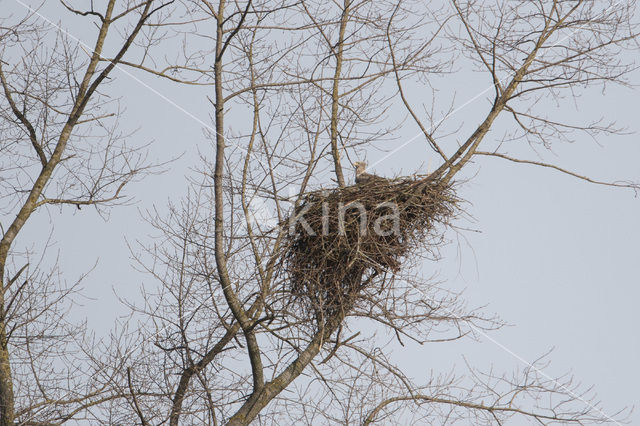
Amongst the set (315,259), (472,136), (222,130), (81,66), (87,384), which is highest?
(472,136)

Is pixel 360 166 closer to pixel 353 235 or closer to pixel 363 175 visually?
pixel 363 175

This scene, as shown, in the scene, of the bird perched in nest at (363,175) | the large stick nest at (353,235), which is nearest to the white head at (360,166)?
the bird perched in nest at (363,175)

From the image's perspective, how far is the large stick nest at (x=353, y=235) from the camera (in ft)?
24.6

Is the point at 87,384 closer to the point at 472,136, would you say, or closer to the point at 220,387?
the point at 220,387

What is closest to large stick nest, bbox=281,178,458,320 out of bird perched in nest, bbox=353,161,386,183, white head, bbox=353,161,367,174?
bird perched in nest, bbox=353,161,386,183

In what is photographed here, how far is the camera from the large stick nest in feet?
24.6

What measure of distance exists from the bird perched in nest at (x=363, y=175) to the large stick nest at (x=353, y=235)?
0.24 m

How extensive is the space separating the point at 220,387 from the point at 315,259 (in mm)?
2257

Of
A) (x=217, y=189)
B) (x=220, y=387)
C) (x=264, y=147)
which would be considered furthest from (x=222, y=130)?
(x=220, y=387)

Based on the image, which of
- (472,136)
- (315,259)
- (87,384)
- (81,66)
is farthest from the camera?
(81,66)

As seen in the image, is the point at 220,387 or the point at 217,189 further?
the point at 220,387

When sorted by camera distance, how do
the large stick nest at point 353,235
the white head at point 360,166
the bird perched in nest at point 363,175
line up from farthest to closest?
the white head at point 360,166
the bird perched in nest at point 363,175
the large stick nest at point 353,235

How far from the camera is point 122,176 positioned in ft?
32.6

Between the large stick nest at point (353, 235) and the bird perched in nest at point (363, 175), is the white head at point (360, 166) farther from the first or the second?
the large stick nest at point (353, 235)
